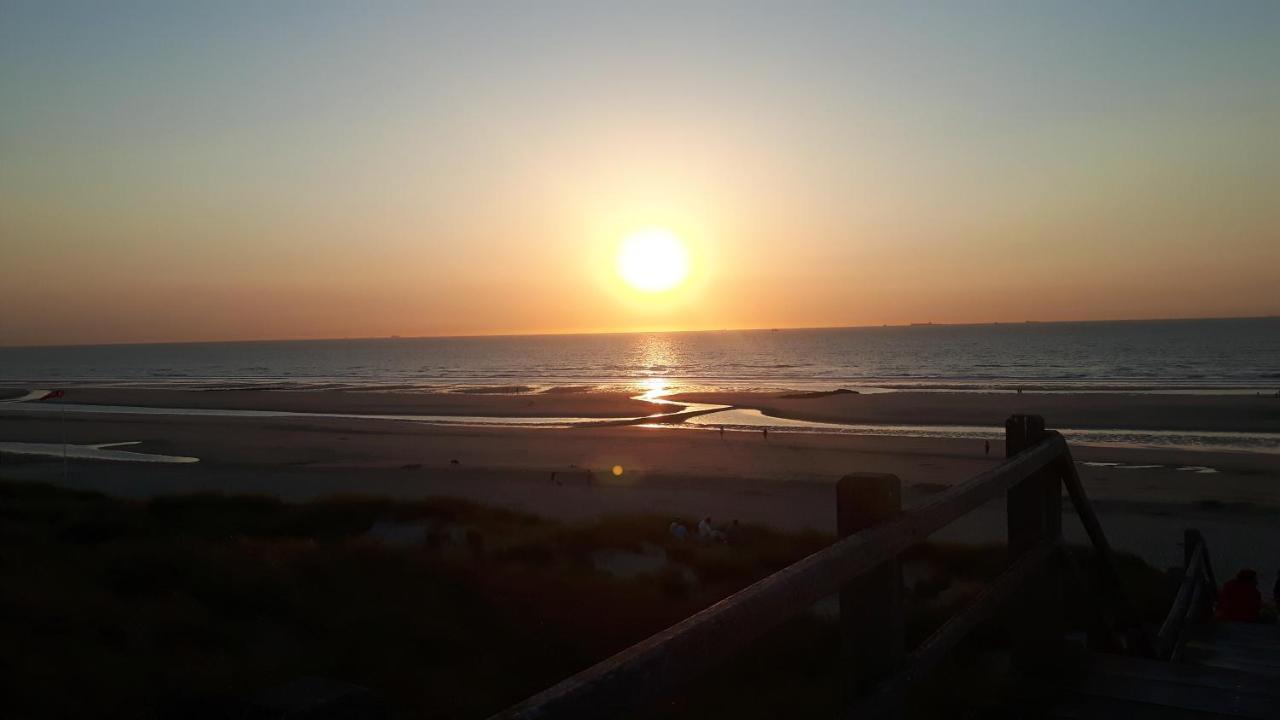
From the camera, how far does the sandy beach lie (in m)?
18.5

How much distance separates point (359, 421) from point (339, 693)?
149 feet

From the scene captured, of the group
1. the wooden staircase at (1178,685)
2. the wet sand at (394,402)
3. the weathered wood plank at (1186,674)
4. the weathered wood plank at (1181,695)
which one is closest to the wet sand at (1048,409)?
the wet sand at (394,402)

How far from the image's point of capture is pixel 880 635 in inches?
93.4

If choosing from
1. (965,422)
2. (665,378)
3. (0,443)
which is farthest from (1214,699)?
(665,378)

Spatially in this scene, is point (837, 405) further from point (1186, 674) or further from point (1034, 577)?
point (1034, 577)

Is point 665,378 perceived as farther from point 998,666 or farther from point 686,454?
point 998,666

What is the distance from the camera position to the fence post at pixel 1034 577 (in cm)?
385

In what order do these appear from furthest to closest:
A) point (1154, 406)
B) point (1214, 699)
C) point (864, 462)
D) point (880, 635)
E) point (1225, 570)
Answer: point (1154, 406) → point (864, 462) → point (1225, 570) → point (1214, 699) → point (880, 635)

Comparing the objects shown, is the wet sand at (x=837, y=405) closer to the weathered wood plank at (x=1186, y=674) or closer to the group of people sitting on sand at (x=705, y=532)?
the group of people sitting on sand at (x=705, y=532)

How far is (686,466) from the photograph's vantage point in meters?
26.6

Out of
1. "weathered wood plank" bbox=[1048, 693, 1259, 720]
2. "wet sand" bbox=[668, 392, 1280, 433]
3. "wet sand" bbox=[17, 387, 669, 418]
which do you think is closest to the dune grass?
"weathered wood plank" bbox=[1048, 693, 1259, 720]

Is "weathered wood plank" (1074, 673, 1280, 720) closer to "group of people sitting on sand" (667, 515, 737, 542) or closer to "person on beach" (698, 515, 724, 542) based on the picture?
"group of people sitting on sand" (667, 515, 737, 542)

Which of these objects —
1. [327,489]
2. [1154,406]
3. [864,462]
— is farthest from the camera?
[1154,406]

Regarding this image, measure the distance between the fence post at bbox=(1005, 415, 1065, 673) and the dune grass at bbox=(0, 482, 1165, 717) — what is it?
37.9 inches
